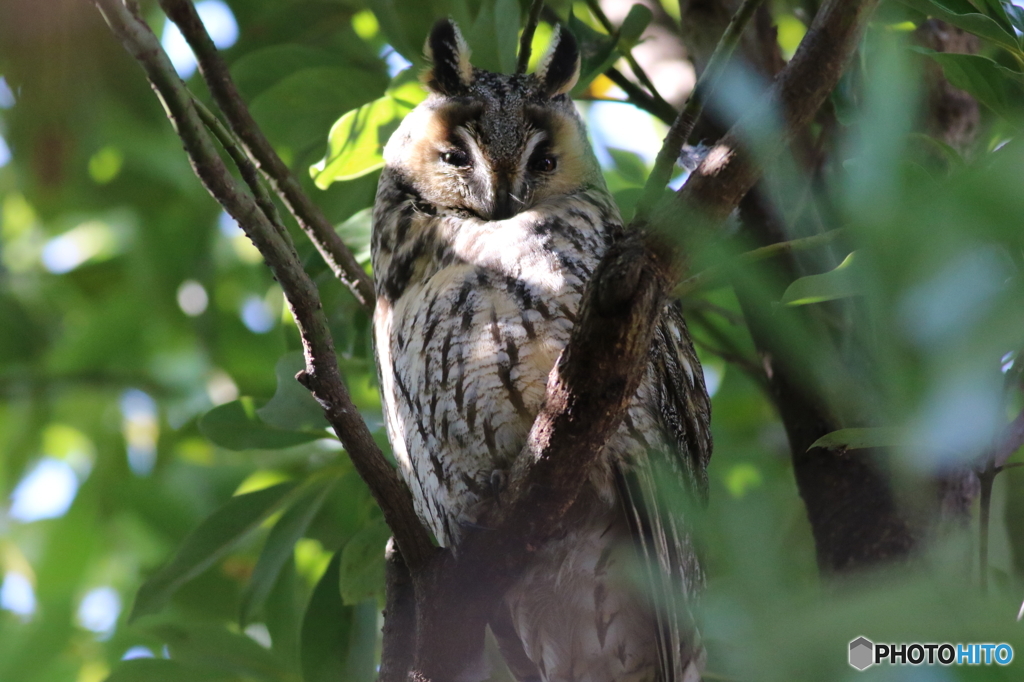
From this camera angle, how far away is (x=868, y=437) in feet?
2.09

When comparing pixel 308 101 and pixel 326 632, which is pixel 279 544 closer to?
pixel 326 632

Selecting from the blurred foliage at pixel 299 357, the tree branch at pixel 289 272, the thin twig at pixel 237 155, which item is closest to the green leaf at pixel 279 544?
the blurred foliage at pixel 299 357

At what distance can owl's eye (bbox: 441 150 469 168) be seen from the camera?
165 centimetres

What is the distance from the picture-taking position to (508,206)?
156 centimetres

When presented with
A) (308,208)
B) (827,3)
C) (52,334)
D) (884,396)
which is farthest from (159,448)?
(884,396)

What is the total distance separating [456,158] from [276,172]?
367 millimetres

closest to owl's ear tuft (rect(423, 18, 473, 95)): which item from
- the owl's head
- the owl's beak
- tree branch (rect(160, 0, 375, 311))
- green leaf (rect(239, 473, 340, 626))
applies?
the owl's head

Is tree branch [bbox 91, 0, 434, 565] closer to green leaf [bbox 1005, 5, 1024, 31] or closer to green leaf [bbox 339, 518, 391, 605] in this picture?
green leaf [bbox 339, 518, 391, 605]

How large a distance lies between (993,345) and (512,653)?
1208 mm

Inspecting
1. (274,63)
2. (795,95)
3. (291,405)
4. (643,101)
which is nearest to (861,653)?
(795,95)

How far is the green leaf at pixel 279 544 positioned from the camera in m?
1.51

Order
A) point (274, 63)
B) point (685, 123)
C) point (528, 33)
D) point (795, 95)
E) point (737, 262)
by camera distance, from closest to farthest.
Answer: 1. point (737, 262)
2. point (795, 95)
3. point (685, 123)
4. point (528, 33)
5. point (274, 63)

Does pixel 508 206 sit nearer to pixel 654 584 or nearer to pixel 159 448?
pixel 654 584

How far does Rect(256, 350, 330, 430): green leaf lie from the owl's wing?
1.70ft
